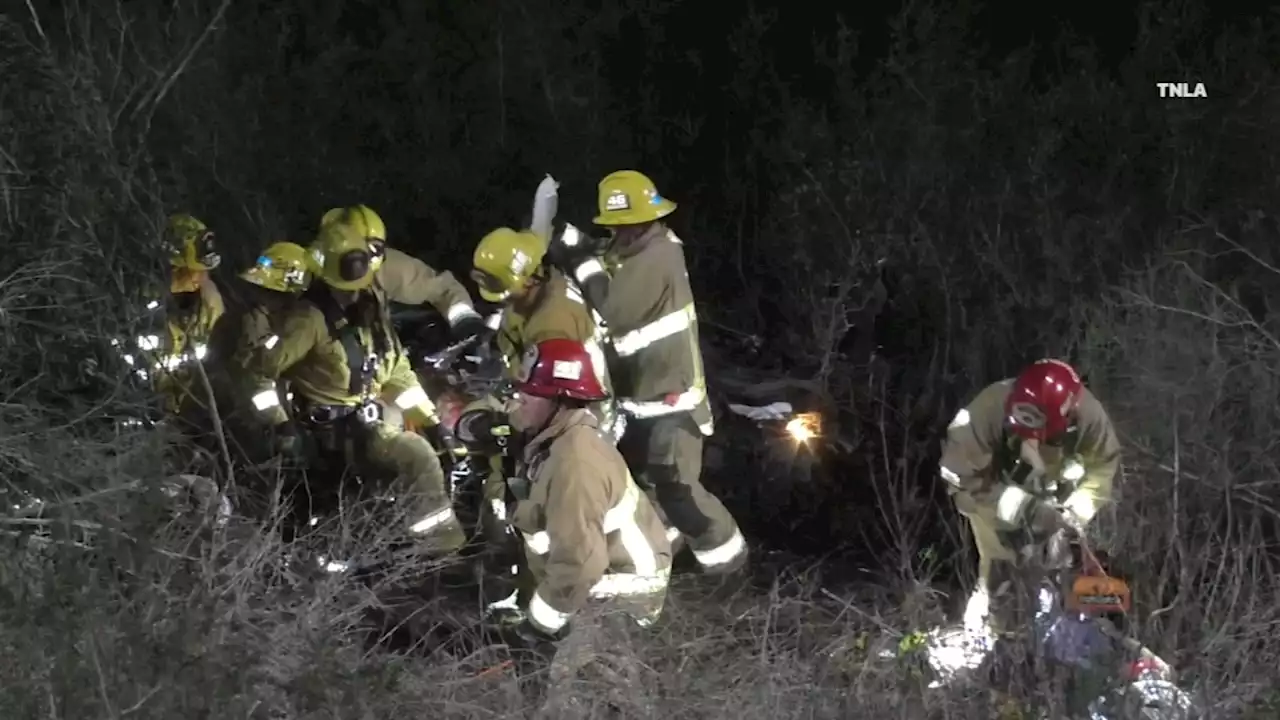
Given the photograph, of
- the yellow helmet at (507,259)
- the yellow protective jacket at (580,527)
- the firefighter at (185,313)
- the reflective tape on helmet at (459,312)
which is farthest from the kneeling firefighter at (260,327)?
the yellow protective jacket at (580,527)

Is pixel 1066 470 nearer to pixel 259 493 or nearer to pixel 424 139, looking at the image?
pixel 259 493

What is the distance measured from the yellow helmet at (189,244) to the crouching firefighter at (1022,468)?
3.22 m

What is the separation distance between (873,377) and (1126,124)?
2990 mm

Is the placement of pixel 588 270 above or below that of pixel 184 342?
above

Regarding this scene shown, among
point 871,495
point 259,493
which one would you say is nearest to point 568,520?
point 259,493

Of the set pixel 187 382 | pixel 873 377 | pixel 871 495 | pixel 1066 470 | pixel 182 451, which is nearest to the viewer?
pixel 1066 470

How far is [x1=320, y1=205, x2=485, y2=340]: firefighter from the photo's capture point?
6.03 m

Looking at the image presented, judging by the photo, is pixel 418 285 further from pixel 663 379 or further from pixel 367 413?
pixel 663 379

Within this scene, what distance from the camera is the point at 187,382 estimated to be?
221 inches

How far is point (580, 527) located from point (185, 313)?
3199mm

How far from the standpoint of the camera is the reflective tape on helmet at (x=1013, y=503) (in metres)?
4.51

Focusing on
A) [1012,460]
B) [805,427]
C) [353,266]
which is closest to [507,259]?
[353,266]

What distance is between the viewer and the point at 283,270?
5957 mm

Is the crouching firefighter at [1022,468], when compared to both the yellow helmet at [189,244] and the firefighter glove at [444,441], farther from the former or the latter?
the yellow helmet at [189,244]
